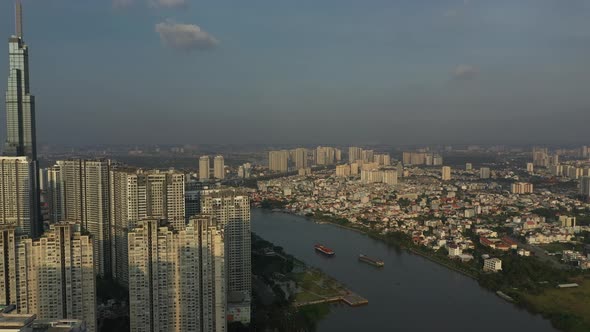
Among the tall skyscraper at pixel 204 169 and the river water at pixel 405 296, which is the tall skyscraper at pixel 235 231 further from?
the tall skyscraper at pixel 204 169

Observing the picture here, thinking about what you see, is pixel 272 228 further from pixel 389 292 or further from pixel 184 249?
pixel 184 249

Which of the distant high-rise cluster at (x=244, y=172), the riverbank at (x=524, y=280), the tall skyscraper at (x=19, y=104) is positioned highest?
the tall skyscraper at (x=19, y=104)

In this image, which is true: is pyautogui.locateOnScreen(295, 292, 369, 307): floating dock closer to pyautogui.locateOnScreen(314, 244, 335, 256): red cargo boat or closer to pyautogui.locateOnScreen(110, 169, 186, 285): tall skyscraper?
pyautogui.locateOnScreen(110, 169, 186, 285): tall skyscraper

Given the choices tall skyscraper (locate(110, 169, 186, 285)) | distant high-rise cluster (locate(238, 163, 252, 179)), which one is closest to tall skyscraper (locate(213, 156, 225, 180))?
distant high-rise cluster (locate(238, 163, 252, 179))

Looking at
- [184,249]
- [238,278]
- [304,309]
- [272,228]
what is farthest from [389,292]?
[272,228]

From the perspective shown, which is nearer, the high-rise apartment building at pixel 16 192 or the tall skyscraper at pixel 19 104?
the high-rise apartment building at pixel 16 192

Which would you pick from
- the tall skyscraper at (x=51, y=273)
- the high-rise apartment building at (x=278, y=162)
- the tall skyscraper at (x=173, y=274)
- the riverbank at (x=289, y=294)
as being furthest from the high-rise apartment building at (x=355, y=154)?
the tall skyscraper at (x=51, y=273)
